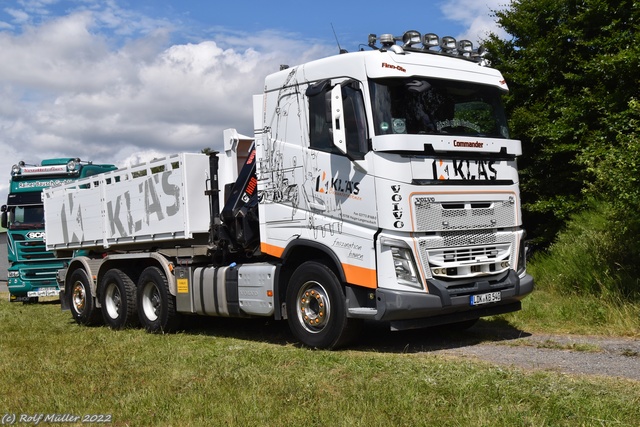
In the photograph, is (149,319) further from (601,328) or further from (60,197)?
(601,328)

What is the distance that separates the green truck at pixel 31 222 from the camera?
64.8 feet

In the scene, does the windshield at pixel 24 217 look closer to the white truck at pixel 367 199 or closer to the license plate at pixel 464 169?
the white truck at pixel 367 199

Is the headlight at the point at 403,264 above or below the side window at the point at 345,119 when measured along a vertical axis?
below

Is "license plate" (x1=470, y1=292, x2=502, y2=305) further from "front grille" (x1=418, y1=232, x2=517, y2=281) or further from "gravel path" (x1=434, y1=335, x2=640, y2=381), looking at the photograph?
"gravel path" (x1=434, y1=335, x2=640, y2=381)

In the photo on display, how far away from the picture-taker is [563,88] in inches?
634

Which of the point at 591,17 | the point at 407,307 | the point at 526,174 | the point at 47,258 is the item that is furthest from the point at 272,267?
the point at 47,258

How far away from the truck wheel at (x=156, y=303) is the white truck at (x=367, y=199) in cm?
63

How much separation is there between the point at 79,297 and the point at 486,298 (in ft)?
27.0

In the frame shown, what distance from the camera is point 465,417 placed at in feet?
17.4

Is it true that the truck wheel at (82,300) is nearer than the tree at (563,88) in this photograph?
Yes

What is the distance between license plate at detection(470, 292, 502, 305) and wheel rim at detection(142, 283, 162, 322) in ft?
17.9

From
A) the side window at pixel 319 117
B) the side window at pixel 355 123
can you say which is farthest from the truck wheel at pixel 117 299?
the side window at pixel 355 123

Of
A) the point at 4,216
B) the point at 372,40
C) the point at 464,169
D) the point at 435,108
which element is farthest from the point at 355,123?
the point at 4,216

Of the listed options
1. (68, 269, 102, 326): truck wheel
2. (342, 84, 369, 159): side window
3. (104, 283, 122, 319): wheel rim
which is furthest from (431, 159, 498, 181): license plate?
(68, 269, 102, 326): truck wheel
